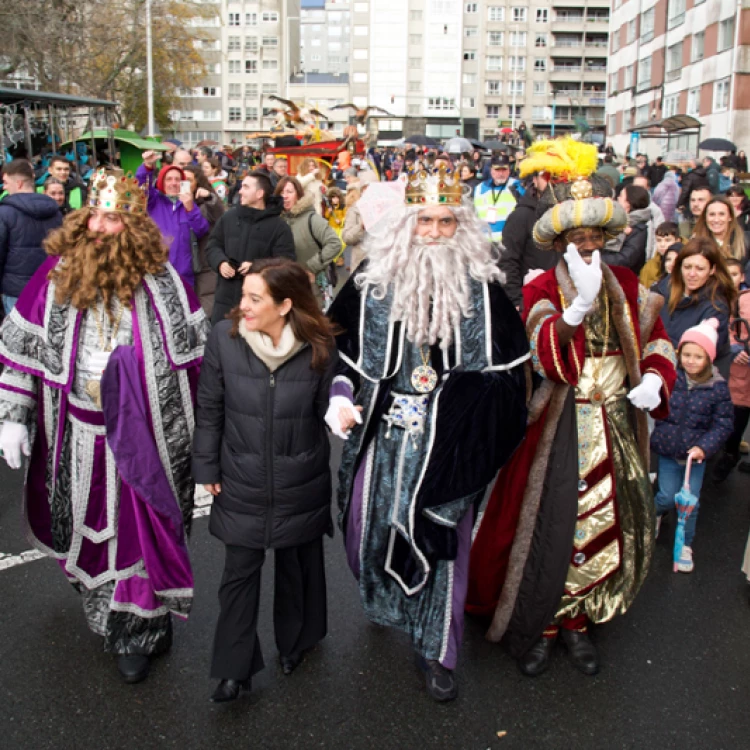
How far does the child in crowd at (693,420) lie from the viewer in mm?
4832

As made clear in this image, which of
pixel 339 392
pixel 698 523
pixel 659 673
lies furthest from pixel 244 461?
pixel 698 523

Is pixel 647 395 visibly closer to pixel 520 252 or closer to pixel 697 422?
pixel 697 422

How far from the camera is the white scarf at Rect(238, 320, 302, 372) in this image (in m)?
3.24

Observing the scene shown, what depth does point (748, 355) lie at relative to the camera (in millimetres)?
5715

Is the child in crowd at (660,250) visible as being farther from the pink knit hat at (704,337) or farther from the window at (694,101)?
the window at (694,101)

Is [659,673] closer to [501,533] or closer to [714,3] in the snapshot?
[501,533]

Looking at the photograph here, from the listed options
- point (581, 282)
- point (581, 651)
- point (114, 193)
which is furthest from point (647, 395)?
point (114, 193)

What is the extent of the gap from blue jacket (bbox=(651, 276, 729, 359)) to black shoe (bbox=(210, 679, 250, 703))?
352 cm

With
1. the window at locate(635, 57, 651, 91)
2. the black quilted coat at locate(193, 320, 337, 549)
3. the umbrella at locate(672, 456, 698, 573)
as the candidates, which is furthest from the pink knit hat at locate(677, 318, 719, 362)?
the window at locate(635, 57, 651, 91)

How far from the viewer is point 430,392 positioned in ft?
11.1

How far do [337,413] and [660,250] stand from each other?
502 cm

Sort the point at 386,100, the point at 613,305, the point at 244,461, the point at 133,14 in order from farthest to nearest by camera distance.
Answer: the point at 386,100, the point at 133,14, the point at 613,305, the point at 244,461

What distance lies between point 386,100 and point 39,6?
206 ft

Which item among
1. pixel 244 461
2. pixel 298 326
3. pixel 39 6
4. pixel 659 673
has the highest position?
pixel 39 6
